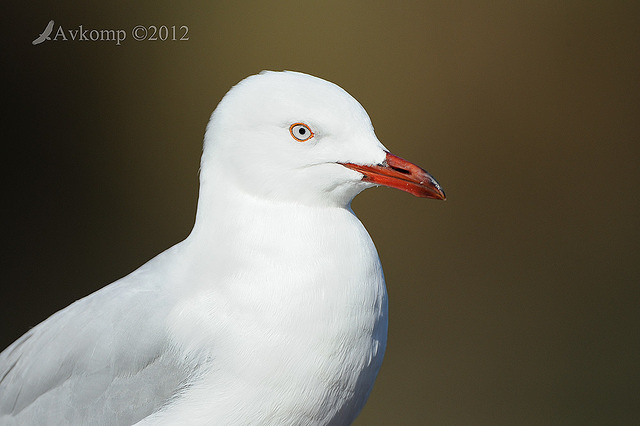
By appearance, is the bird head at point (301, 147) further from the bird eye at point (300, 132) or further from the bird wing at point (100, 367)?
the bird wing at point (100, 367)

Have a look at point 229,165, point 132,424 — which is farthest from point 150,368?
point 229,165

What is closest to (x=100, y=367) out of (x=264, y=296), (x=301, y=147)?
(x=264, y=296)

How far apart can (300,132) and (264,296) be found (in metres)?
0.22

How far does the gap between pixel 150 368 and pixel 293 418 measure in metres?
0.21

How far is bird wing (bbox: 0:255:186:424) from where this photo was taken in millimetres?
962

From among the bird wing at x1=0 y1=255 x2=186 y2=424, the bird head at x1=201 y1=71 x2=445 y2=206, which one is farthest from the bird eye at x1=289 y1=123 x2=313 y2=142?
the bird wing at x1=0 y1=255 x2=186 y2=424

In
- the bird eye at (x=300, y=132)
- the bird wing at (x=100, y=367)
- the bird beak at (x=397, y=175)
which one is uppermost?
the bird eye at (x=300, y=132)

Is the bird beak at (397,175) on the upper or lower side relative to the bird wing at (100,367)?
upper

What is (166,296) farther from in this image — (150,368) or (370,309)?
(370,309)

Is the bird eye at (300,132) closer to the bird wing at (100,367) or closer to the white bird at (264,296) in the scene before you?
the white bird at (264,296)

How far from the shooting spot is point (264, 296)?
91cm

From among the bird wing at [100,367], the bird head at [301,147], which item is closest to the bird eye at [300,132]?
the bird head at [301,147]

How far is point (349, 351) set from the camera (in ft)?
2.99

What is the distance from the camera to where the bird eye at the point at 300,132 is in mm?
922
